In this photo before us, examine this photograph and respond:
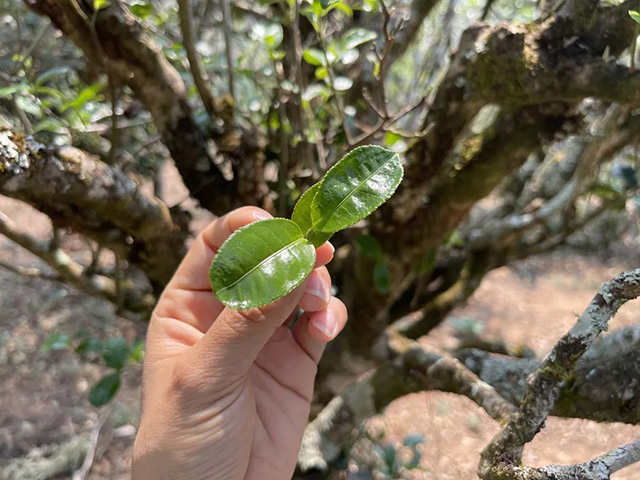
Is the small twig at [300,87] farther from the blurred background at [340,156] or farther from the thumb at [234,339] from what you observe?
the thumb at [234,339]

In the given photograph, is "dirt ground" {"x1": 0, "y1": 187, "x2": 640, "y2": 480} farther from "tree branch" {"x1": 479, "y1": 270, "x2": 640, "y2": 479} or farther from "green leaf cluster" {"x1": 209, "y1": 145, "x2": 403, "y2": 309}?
"green leaf cluster" {"x1": 209, "y1": 145, "x2": 403, "y2": 309}

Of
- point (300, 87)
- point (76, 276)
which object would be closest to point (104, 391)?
point (76, 276)

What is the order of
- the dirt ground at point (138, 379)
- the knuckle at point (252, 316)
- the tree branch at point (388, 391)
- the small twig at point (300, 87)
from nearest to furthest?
the knuckle at point (252, 316)
the dirt ground at point (138, 379)
the tree branch at point (388, 391)
the small twig at point (300, 87)

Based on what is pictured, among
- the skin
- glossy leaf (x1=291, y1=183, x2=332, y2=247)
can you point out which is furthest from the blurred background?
glossy leaf (x1=291, y1=183, x2=332, y2=247)

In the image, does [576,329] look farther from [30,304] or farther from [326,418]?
[30,304]

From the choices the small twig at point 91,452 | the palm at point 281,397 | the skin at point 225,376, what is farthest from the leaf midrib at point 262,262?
the small twig at point 91,452

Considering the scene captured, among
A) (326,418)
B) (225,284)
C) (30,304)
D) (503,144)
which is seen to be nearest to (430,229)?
(503,144)
